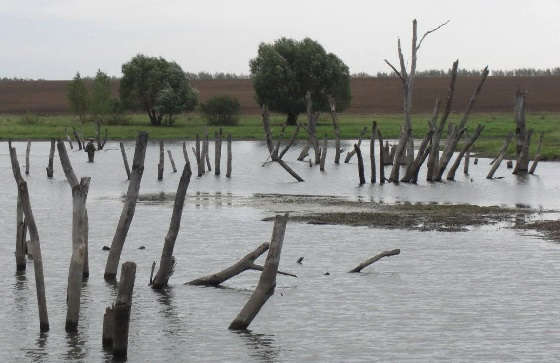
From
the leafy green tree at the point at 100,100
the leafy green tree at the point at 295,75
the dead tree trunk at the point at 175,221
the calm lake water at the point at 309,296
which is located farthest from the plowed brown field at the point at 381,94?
the dead tree trunk at the point at 175,221

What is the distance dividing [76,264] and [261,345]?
8.42 ft

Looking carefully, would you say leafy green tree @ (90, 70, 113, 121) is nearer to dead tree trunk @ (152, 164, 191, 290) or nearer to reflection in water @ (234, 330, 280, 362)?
dead tree trunk @ (152, 164, 191, 290)

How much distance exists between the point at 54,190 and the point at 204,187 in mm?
5244

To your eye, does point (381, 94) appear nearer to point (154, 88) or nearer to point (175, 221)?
point (154, 88)

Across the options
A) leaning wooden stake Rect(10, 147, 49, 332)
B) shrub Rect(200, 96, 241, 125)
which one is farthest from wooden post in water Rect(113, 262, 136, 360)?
shrub Rect(200, 96, 241, 125)

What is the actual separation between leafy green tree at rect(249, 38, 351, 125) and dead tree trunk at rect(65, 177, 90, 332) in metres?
74.3

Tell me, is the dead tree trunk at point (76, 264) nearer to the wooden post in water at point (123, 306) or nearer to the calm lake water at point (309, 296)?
the calm lake water at point (309, 296)

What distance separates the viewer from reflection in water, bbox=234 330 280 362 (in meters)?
13.8

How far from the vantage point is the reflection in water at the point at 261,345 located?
13.8m

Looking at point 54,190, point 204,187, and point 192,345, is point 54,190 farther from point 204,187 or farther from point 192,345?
point 192,345

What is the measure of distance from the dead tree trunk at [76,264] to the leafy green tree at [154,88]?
75201mm

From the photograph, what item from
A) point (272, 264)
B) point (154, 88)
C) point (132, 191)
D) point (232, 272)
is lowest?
point (232, 272)

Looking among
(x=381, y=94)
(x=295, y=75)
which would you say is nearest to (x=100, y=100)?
(x=295, y=75)

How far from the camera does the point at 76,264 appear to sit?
553 inches
